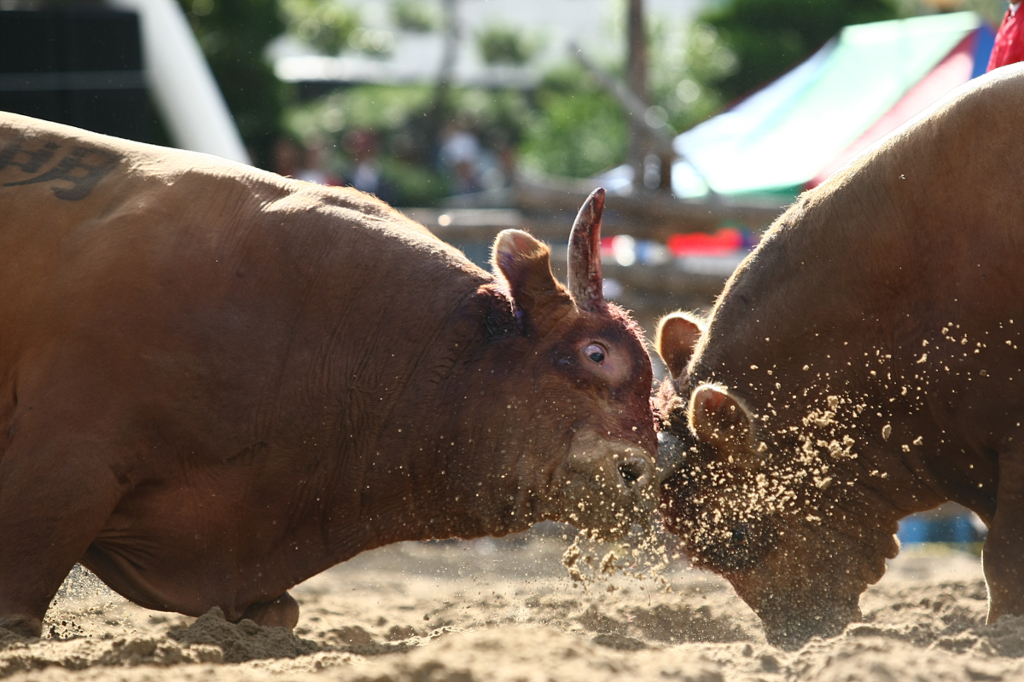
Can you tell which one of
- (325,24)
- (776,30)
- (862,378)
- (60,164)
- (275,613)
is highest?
(325,24)

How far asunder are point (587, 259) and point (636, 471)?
2.81 feet

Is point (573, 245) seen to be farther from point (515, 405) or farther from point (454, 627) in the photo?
point (454, 627)

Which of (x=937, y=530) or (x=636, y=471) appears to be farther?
(x=937, y=530)

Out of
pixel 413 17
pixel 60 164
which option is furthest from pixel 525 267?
pixel 413 17

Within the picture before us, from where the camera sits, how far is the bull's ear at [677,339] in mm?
5648

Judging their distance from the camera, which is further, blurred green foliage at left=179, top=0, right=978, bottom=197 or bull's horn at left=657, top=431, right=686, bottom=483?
blurred green foliage at left=179, top=0, right=978, bottom=197

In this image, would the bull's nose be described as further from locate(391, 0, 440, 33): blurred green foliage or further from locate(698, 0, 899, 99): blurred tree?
locate(391, 0, 440, 33): blurred green foliage

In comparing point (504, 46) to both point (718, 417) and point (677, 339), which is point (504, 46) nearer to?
point (677, 339)

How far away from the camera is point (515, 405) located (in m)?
4.52

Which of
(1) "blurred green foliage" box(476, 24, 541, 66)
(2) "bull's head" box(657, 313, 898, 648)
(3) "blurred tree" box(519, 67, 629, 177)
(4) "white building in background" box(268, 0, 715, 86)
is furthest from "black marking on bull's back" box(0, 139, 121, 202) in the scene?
(1) "blurred green foliage" box(476, 24, 541, 66)

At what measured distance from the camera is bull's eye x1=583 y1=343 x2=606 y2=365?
15.0ft

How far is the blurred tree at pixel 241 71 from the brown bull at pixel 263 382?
13.0 m

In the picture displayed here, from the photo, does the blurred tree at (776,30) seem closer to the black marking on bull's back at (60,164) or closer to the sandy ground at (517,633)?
the sandy ground at (517,633)

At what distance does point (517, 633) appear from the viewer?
3.58m
